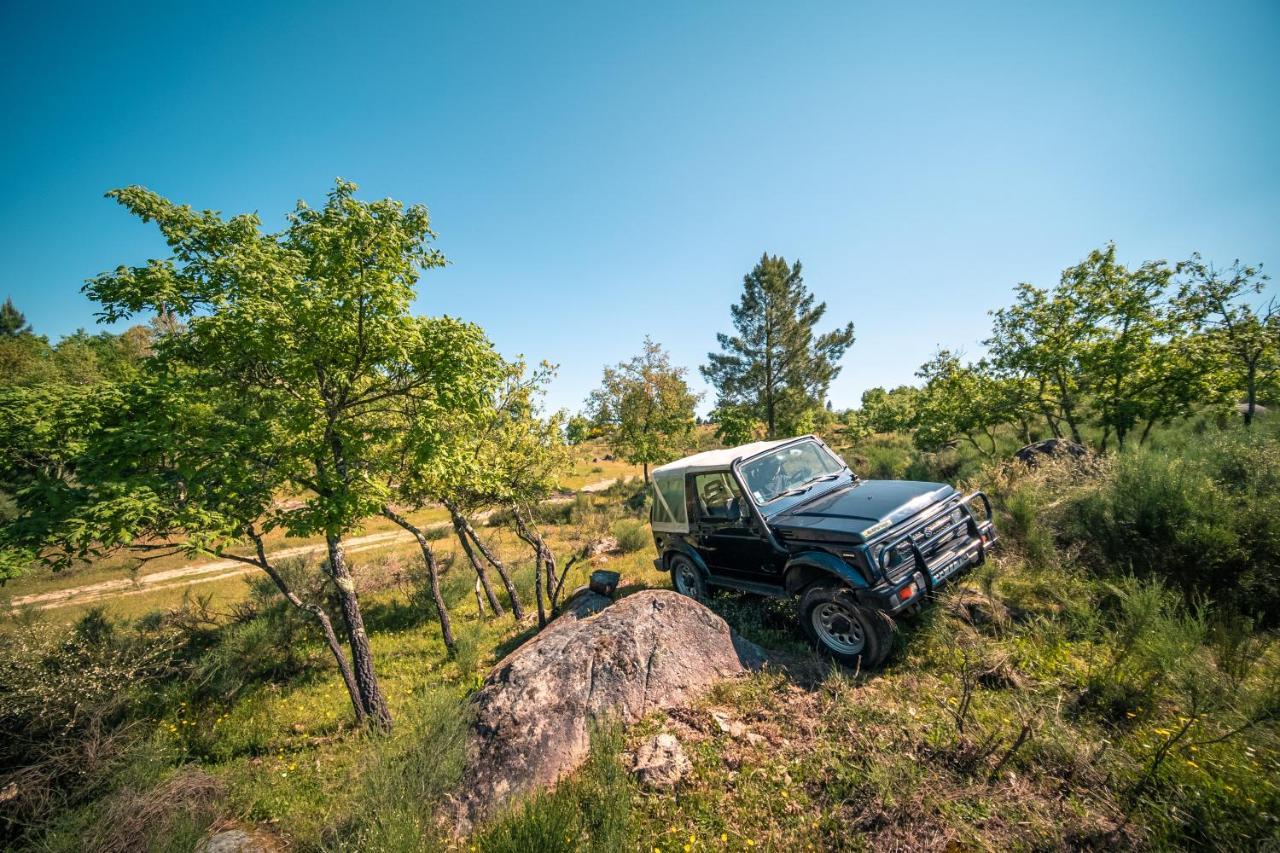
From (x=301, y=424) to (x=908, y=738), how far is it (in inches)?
297

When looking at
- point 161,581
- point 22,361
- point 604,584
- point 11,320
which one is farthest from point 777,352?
point 11,320

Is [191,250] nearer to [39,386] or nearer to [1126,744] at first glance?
[39,386]

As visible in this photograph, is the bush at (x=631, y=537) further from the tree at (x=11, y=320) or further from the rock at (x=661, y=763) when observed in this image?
the tree at (x=11, y=320)

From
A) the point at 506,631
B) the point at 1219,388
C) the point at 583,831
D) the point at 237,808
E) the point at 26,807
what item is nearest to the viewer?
the point at 583,831

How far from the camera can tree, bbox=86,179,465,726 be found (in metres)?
5.27

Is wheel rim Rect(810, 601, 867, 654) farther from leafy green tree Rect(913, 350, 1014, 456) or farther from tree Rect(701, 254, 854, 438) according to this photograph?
tree Rect(701, 254, 854, 438)

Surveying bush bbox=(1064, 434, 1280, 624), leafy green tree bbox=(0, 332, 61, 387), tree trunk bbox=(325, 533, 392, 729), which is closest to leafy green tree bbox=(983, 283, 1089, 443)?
bush bbox=(1064, 434, 1280, 624)

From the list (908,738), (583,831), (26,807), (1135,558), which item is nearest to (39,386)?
(26,807)

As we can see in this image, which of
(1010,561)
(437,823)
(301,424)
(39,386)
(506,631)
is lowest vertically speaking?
(506,631)

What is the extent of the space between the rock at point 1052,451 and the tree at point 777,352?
1420cm

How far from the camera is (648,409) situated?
25703 mm

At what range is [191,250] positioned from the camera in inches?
233

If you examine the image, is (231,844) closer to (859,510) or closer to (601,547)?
(859,510)

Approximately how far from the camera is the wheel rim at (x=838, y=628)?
4691mm
